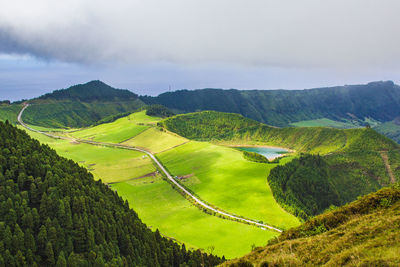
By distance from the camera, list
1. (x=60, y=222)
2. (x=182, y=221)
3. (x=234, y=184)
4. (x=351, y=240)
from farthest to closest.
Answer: (x=234, y=184)
(x=182, y=221)
(x=60, y=222)
(x=351, y=240)

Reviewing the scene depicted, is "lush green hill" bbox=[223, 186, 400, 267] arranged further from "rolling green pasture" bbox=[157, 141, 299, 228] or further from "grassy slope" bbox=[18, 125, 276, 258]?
"rolling green pasture" bbox=[157, 141, 299, 228]

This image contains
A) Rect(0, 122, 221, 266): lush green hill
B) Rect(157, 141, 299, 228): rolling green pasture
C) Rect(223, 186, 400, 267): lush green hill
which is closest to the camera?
Rect(223, 186, 400, 267): lush green hill

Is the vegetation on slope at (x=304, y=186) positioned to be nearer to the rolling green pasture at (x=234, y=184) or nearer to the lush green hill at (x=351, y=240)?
the rolling green pasture at (x=234, y=184)

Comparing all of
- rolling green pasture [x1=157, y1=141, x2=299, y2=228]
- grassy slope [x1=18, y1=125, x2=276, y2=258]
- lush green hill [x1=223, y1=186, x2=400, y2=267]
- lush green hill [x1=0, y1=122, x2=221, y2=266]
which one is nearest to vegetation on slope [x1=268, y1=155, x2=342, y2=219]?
rolling green pasture [x1=157, y1=141, x2=299, y2=228]

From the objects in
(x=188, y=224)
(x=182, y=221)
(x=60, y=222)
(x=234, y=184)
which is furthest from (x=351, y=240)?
(x=234, y=184)

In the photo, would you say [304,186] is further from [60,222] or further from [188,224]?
[60,222]

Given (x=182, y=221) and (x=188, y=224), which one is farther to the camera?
(x=182, y=221)

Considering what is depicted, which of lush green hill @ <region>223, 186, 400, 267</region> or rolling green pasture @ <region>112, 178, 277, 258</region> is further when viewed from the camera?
rolling green pasture @ <region>112, 178, 277, 258</region>
